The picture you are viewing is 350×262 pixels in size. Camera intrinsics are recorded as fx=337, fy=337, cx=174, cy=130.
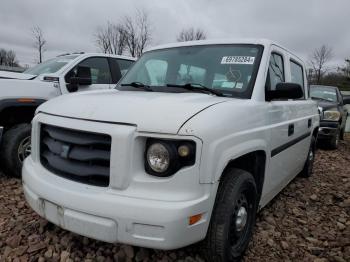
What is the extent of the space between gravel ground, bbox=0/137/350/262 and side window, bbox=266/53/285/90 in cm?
144

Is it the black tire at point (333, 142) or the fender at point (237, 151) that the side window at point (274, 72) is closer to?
the fender at point (237, 151)

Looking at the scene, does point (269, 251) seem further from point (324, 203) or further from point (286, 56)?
point (286, 56)

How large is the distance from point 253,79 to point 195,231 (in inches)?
58.6

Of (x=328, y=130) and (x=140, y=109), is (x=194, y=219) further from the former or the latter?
(x=328, y=130)

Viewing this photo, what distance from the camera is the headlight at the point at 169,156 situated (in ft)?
6.75

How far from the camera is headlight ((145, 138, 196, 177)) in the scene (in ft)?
6.75

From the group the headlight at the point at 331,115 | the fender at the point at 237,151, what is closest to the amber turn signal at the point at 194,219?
the fender at the point at 237,151

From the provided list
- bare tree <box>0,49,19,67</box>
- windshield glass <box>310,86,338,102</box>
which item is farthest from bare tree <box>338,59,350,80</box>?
bare tree <box>0,49,19,67</box>

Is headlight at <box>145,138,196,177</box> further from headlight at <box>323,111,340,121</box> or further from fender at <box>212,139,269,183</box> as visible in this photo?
headlight at <box>323,111,340,121</box>

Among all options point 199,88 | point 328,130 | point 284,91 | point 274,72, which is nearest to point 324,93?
point 328,130

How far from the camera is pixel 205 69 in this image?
3184mm

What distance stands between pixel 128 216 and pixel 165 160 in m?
0.40

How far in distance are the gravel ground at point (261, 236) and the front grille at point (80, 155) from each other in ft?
2.56

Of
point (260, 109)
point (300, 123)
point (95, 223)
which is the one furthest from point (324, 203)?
point (95, 223)
